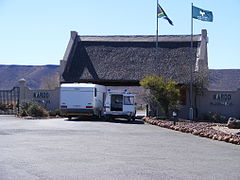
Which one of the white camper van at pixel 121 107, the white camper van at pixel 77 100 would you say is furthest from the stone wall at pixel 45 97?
the white camper van at pixel 121 107

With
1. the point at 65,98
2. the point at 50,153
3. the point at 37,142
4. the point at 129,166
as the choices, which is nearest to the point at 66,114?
the point at 65,98

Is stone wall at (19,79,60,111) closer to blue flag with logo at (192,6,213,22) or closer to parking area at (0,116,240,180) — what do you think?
blue flag with logo at (192,6,213,22)

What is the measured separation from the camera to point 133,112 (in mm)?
30766

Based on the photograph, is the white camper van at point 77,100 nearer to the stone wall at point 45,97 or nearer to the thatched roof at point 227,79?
the stone wall at point 45,97

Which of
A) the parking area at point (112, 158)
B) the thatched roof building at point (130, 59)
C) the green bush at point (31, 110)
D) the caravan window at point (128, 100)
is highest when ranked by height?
the thatched roof building at point (130, 59)

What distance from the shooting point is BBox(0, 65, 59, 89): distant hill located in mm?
122562

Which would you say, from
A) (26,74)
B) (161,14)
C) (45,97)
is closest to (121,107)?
(161,14)

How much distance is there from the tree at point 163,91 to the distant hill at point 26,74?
300 ft

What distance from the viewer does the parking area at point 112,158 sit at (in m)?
9.77

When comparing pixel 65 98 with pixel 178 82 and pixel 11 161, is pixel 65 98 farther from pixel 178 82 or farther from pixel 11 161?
pixel 11 161

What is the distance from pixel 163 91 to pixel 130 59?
343 inches

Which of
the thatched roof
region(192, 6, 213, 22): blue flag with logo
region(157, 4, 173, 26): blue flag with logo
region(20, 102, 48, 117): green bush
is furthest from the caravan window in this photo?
the thatched roof

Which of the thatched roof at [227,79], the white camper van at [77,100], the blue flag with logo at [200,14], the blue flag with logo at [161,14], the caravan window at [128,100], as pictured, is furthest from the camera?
the thatched roof at [227,79]

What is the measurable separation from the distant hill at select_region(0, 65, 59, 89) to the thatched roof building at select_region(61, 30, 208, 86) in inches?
3193
